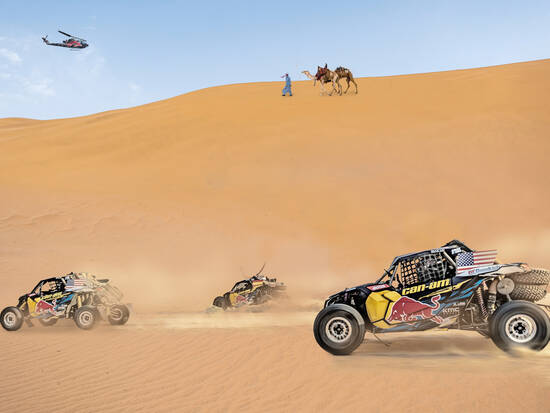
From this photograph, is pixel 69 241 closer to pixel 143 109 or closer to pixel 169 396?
pixel 169 396

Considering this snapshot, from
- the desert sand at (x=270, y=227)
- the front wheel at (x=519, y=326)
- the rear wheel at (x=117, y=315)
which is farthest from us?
the rear wheel at (x=117, y=315)

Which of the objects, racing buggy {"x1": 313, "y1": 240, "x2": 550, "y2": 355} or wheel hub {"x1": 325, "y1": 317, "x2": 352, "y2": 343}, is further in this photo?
wheel hub {"x1": 325, "y1": 317, "x2": 352, "y2": 343}

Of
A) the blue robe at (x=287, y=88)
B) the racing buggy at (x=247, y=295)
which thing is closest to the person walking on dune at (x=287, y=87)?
the blue robe at (x=287, y=88)

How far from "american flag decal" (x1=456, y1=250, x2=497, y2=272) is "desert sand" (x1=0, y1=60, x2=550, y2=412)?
149 centimetres

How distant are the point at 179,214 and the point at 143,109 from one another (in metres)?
25.8

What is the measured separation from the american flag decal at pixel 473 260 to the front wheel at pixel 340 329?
6.16ft

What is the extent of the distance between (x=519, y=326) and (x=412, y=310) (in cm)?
162

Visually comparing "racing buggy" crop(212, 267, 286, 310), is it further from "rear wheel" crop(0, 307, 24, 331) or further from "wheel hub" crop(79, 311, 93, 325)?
"rear wheel" crop(0, 307, 24, 331)

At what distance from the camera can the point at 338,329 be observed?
824 centimetres

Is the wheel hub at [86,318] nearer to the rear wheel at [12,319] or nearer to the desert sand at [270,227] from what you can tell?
the desert sand at [270,227]

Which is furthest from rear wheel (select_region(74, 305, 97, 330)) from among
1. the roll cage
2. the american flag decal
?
the american flag decal

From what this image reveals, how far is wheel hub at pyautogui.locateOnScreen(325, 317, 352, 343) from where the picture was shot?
8141 mm

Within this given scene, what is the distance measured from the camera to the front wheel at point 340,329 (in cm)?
806

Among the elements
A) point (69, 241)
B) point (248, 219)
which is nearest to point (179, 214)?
point (248, 219)
